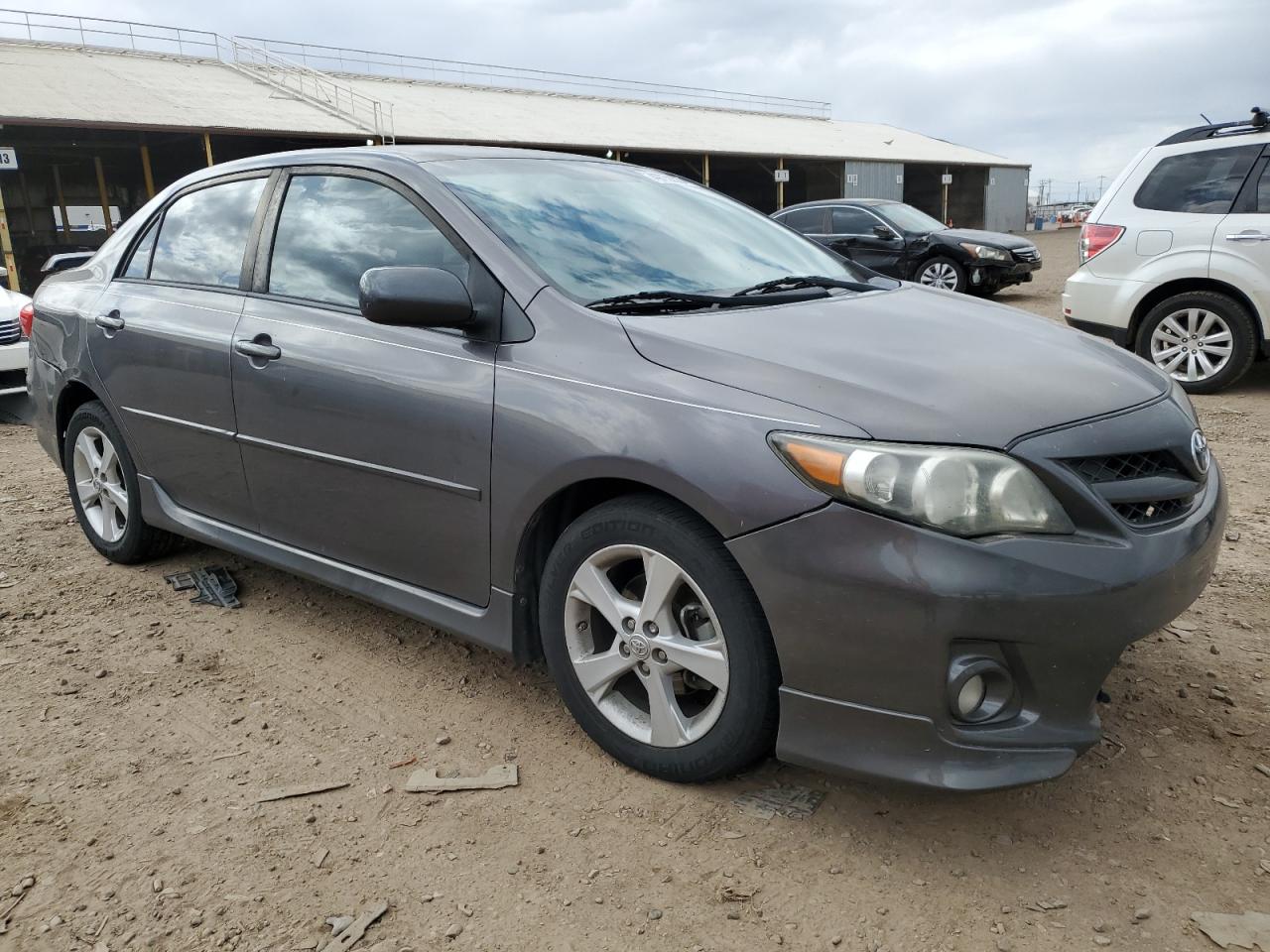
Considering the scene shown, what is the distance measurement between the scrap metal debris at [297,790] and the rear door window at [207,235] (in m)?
1.83

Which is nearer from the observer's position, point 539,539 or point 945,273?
point 539,539

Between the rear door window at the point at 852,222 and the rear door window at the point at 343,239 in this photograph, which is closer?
the rear door window at the point at 343,239

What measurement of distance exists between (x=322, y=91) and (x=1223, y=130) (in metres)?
25.0

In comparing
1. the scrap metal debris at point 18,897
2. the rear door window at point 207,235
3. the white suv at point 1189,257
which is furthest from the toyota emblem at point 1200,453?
the white suv at point 1189,257

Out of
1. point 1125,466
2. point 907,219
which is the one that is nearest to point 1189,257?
point 1125,466

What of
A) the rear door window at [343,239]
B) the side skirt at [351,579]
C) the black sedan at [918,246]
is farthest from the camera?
the black sedan at [918,246]

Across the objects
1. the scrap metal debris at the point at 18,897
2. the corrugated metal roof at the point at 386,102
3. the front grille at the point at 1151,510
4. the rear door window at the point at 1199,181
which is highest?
the corrugated metal roof at the point at 386,102

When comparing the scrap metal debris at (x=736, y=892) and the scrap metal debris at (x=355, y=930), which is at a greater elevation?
the scrap metal debris at (x=736, y=892)

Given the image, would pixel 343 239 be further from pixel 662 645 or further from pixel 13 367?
pixel 13 367

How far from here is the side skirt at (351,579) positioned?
287 centimetres

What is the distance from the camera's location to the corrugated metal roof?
20.1 m

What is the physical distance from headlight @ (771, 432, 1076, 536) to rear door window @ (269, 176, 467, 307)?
1300mm

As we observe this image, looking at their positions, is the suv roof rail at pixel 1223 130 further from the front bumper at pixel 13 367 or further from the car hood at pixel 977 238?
the front bumper at pixel 13 367

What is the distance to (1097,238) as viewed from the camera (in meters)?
7.66
